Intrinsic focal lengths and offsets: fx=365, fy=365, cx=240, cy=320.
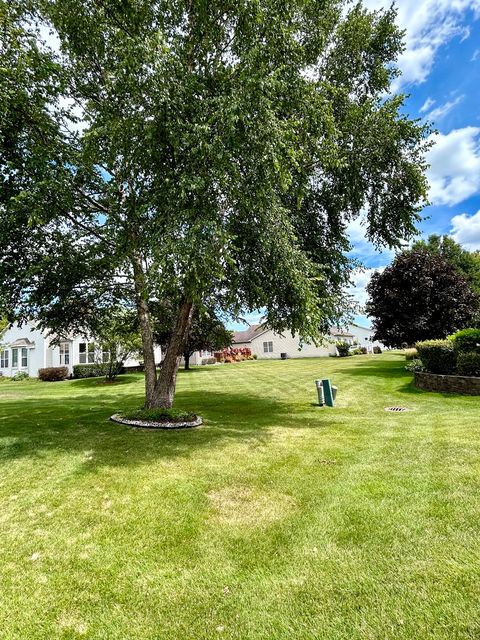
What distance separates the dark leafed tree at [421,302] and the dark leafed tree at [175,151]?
11.3 m

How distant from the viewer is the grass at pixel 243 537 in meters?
2.81

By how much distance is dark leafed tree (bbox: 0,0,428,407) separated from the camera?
754 cm

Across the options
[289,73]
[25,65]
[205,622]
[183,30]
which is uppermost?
[183,30]

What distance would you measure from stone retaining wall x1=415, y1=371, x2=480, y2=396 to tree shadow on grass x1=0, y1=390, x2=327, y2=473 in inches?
239

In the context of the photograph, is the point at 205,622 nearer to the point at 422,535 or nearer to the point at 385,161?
the point at 422,535

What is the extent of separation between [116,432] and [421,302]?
62.6ft

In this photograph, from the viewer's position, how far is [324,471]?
5.77 metres

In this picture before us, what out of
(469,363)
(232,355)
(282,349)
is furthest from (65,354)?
(469,363)

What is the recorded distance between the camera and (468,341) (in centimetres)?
1323

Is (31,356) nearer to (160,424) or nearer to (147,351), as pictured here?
(147,351)

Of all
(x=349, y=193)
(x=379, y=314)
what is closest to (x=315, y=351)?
(x=379, y=314)

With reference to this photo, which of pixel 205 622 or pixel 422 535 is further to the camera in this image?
pixel 422 535

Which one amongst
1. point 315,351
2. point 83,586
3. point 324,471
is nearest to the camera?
point 83,586

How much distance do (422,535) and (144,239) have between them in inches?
285
